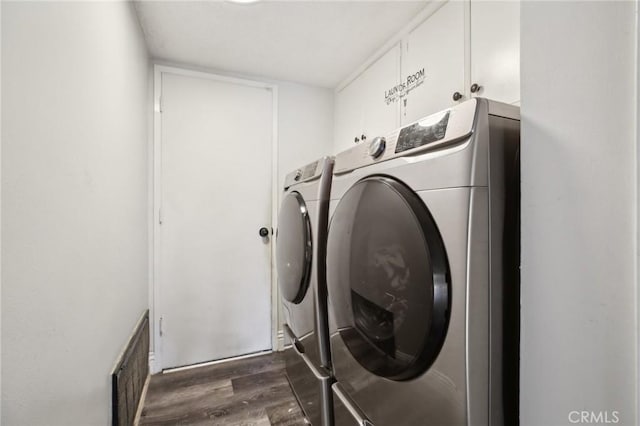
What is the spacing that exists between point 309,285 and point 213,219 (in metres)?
1.26

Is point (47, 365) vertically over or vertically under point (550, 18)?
under

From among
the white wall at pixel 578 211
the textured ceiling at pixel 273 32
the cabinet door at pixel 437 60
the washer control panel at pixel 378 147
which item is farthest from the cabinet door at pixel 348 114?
the white wall at pixel 578 211

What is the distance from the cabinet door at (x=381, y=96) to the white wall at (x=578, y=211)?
1255 millimetres

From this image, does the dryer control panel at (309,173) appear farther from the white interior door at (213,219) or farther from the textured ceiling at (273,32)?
the textured ceiling at (273,32)

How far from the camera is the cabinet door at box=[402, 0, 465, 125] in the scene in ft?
4.25

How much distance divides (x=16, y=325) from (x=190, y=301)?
5.43 ft

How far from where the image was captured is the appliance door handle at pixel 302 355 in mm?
1147

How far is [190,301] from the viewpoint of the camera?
2.09 metres

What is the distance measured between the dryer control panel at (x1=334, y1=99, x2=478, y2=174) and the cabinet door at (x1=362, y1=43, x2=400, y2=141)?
90cm

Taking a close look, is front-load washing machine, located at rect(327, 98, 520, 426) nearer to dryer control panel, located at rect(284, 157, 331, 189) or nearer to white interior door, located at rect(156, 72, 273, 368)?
dryer control panel, located at rect(284, 157, 331, 189)

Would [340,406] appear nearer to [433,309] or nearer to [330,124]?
[433,309]

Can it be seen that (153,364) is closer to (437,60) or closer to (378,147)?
(378,147)

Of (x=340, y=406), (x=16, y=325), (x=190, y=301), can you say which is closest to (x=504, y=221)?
(x=340, y=406)

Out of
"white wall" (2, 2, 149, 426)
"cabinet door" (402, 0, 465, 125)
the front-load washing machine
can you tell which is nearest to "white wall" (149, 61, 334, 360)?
"cabinet door" (402, 0, 465, 125)
